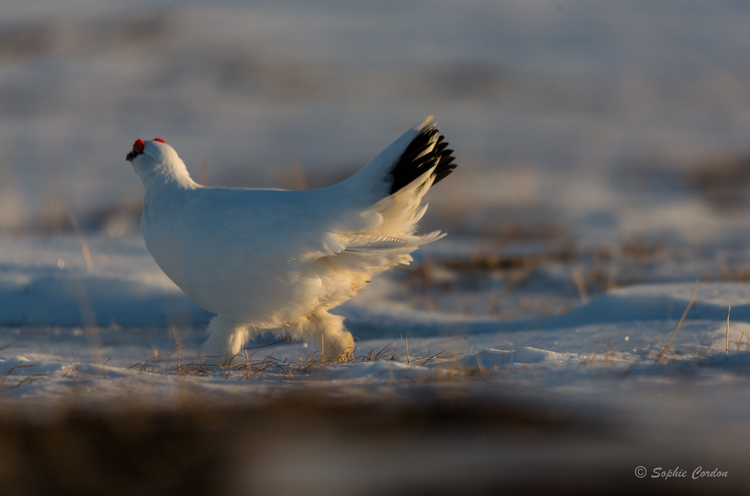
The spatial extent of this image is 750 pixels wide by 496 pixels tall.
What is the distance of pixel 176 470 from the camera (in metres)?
1.37

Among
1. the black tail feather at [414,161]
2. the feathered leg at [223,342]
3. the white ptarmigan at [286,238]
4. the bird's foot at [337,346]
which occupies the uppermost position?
the black tail feather at [414,161]

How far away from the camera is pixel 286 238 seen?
2543 mm

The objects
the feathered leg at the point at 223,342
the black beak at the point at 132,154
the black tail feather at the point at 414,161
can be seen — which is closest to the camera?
the black tail feather at the point at 414,161

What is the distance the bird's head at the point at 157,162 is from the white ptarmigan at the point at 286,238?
116 mm

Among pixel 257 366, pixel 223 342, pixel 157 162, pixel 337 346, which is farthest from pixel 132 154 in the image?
pixel 337 346

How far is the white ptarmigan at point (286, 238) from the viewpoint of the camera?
2.55 metres

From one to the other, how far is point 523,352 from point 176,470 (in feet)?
5.17

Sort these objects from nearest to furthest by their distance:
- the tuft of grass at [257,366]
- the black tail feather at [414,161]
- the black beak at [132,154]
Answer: the tuft of grass at [257,366], the black tail feather at [414,161], the black beak at [132,154]

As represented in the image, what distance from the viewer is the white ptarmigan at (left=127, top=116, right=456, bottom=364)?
2.55 metres

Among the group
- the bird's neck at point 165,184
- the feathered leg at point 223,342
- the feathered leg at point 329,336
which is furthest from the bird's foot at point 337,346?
the bird's neck at point 165,184

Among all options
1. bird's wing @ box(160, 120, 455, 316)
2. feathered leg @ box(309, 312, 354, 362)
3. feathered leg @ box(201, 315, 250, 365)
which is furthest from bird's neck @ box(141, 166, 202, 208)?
feathered leg @ box(309, 312, 354, 362)

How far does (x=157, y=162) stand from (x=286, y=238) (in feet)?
3.10

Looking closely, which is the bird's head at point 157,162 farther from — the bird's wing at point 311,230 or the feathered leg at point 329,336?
the feathered leg at point 329,336

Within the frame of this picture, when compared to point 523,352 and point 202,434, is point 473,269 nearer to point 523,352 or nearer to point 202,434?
point 523,352
